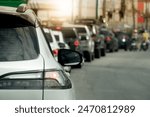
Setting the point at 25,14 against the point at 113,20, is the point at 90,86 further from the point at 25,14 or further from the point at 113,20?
the point at 113,20

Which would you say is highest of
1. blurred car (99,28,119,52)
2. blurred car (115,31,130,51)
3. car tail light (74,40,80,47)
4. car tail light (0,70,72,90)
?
car tail light (0,70,72,90)

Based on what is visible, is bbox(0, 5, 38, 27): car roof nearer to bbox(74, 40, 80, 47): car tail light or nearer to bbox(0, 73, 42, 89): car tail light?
bbox(0, 73, 42, 89): car tail light

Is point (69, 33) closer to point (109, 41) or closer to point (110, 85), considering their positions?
point (110, 85)

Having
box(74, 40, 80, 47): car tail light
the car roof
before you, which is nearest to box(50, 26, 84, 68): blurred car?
box(74, 40, 80, 47): car tail light

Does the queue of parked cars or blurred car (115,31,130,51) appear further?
blurred car (115,31,130,51)

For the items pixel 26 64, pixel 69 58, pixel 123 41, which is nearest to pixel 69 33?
pixel 69 58

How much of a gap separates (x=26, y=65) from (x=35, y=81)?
0.14m

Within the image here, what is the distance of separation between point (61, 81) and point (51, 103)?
25 centimetres

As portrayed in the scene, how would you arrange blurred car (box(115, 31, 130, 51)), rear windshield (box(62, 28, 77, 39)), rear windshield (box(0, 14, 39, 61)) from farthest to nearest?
blurred car (box(115, 31, 130, 51)) < rear windshield (box(62, 28, 77, 39)) < rear windshield (box(0, 14, 39, 61))

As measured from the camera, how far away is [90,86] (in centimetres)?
1686

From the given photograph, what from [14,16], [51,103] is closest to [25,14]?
[14,16]

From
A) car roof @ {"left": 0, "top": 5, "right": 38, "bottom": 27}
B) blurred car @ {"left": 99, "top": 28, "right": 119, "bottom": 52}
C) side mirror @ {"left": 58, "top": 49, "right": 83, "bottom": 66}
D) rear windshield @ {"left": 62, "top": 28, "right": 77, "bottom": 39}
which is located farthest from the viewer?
blurred car @ {"left": 99, "top": 28, "right": 119, "bottom": 52}

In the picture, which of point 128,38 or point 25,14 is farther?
point 128,38

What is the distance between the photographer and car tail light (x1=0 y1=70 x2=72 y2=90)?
4.87m
